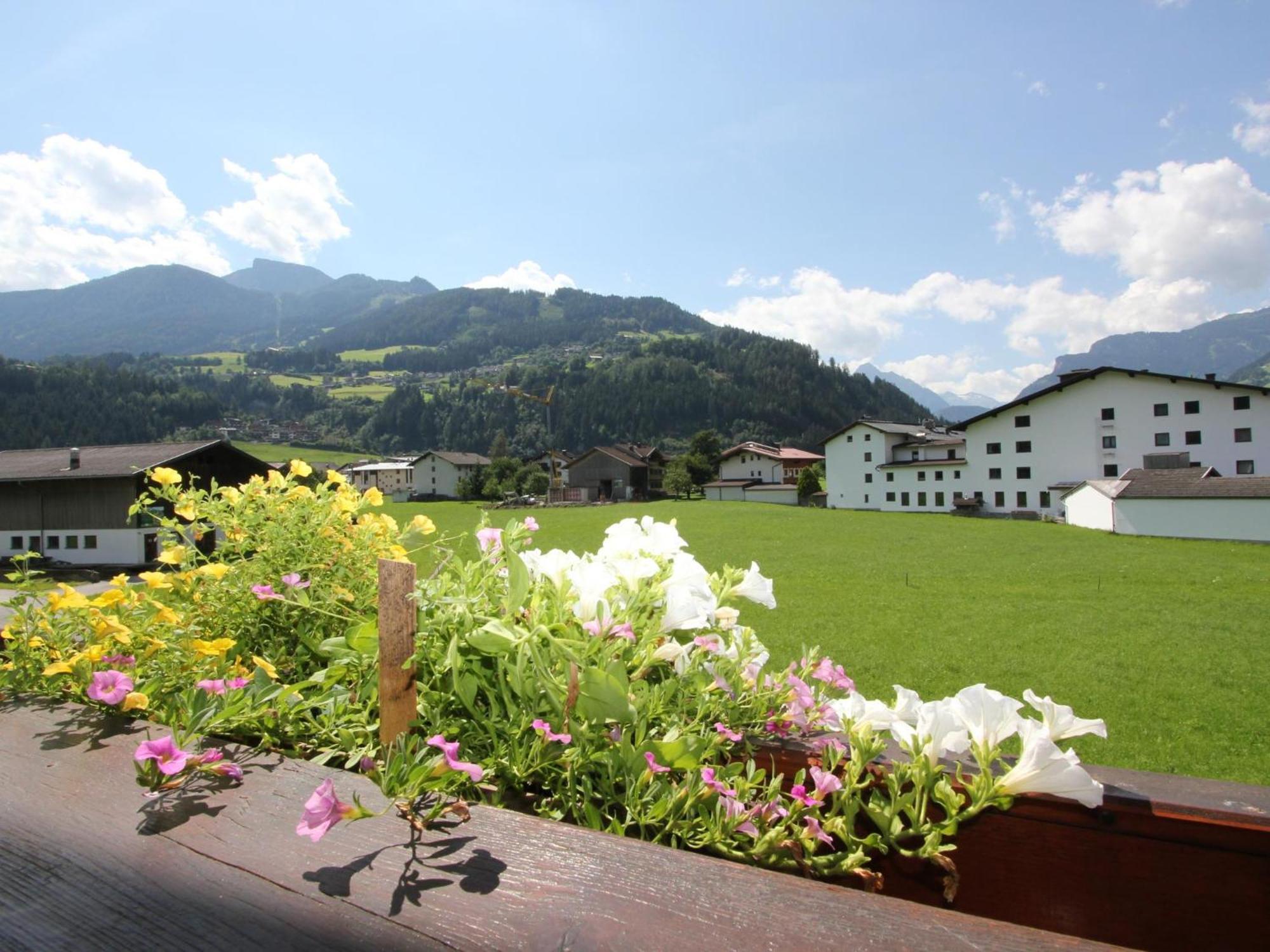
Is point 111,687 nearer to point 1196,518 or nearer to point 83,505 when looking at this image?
point 83,505

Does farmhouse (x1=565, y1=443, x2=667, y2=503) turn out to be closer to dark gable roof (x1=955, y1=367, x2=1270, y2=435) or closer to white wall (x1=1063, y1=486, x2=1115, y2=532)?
dark gable roof (x1=955, y1=367, x2=1270, y2=435)

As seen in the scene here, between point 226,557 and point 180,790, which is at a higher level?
point 226,557

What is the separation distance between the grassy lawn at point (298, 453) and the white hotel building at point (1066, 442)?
3174 inches

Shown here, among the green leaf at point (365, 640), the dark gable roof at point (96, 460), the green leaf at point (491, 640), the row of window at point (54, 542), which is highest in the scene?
the dark gable roof at point (96, 460)

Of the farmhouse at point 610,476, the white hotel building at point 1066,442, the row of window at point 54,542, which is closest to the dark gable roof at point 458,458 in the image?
the farmhouse at point 610,476

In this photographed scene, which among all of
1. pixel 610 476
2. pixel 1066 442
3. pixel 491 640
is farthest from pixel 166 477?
pixel 610 476

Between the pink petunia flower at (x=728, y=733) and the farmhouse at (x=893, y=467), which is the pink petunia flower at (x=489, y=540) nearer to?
the pink petunia flower at (x=728, y=733)

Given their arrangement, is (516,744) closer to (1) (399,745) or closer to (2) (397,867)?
(1) (399,745)

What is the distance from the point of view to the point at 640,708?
1.00 m

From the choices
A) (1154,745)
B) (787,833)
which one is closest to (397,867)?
(787,833)

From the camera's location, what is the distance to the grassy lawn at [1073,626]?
23.7ft

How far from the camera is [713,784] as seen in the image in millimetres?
889

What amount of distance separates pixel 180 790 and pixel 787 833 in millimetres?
839

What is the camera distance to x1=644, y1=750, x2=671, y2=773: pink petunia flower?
2.88 ft
